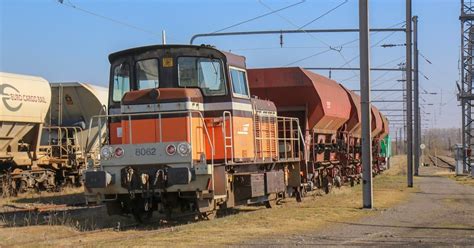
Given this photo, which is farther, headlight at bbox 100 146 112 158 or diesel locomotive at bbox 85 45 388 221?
headlight at bbox 100 146 112 158

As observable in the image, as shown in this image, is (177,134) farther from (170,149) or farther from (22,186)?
(22,186)

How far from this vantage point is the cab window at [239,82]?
12844 mm

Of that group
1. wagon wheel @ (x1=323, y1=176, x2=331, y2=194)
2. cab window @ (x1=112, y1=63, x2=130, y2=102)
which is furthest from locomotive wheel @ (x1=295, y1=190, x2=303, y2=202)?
cab window @ (x1=112, y1=63, x2=130, y2=102)

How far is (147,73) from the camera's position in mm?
12672

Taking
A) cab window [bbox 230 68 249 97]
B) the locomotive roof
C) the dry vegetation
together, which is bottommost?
the dry vegetation

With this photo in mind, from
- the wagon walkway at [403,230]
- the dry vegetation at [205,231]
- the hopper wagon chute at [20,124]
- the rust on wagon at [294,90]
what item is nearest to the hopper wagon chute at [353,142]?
the rust on wagon at [294,90]

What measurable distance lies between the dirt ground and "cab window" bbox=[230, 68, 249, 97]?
285 cm

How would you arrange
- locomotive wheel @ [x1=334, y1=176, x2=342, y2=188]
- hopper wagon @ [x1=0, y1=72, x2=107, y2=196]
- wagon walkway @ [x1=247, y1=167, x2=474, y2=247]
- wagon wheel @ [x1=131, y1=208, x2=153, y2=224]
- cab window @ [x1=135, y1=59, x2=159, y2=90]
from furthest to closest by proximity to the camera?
locomotive wheel @ [x1=334, y1=176, x2=342, y2=188] < hopper wagon @ [x1=0, y1=72, x2=107, y2=196] < wagon wheel @ [x1=131, y1=208, x2=153, y2=224] < cab window @ [x1=135, y1=59, x2=159, y2=90] < wagon walkway @ [x1=247, y1=167, x2=474, y2=247]

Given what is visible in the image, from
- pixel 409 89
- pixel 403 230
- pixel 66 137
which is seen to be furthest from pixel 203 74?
pixel 409 89

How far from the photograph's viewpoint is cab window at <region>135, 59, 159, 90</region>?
12.5m

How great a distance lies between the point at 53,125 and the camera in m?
22.7

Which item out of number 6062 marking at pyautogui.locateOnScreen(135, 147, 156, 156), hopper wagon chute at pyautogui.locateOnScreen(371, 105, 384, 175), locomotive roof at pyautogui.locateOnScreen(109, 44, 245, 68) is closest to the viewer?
number 6062 marking at pyautogui.locateOnScreen(135, 147, 156, 156)

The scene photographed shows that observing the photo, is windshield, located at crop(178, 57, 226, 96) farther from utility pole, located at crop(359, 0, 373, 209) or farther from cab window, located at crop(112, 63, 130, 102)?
utility pole, located at crop(359, 0, 373, 209)

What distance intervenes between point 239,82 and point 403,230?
16.0ft
